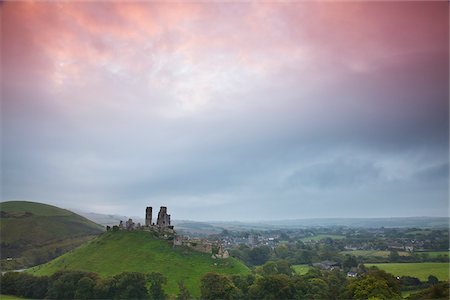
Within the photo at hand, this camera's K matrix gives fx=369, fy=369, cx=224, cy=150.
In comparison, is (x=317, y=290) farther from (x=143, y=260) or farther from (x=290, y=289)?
(x=143, y=260)

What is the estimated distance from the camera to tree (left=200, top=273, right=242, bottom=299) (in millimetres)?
72062

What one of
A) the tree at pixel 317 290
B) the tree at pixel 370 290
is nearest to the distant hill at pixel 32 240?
the tree at pixel 317 290

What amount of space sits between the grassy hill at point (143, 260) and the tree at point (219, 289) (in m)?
12.4

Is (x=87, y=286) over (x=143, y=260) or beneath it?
beneath

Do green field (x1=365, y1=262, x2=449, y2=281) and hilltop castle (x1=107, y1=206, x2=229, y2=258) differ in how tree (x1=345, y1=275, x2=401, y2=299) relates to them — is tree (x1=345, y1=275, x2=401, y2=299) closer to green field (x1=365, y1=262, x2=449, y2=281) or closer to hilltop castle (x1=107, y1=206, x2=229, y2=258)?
hilltop castle (x1=107, y1=206, x2=229, y2=258)

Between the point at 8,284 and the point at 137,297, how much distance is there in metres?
36.1

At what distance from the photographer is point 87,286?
256 ft

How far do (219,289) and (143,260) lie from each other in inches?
1396

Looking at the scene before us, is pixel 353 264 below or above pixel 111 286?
below

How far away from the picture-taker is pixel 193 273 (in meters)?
93.3

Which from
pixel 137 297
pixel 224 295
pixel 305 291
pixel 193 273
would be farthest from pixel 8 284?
pixel 305 291

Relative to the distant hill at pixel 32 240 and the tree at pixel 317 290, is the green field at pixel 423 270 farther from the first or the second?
the distant hill at pixel 32 240

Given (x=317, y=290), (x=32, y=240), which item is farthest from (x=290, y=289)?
(x=32, y=240)

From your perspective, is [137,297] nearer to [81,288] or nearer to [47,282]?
[81,288]
